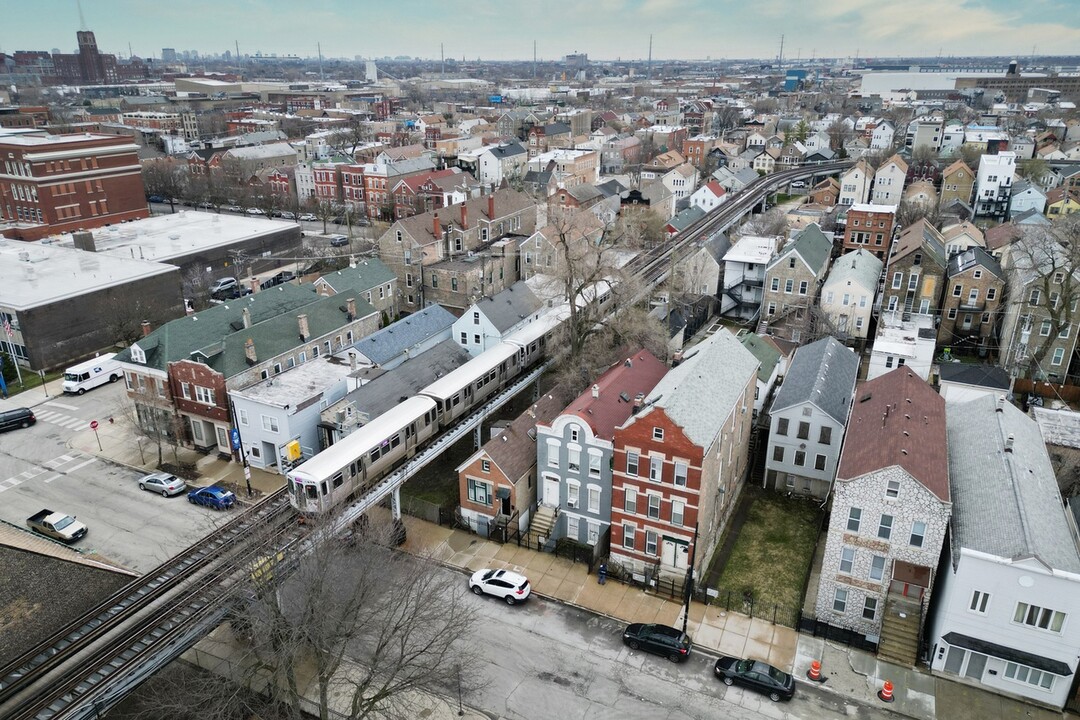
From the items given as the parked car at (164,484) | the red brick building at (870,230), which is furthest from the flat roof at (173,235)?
the red brick building at (870,230)

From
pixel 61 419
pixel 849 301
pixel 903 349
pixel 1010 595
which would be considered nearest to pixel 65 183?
pixel 61 419

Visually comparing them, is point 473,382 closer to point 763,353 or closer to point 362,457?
point 362,457

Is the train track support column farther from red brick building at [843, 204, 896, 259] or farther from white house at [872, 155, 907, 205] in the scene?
white house at [872, 155, 907, 205]

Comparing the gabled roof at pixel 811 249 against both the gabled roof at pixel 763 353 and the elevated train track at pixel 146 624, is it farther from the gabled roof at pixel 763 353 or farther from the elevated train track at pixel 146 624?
the elevated train track at pixel 146 624

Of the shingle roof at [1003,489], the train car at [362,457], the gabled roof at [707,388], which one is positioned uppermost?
the gabled roof at [707,388]

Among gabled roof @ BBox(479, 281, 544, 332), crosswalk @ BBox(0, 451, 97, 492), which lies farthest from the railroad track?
gabled roof @ BBox(479, 281, 544, 332)

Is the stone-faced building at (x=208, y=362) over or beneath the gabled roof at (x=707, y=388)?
beneath
